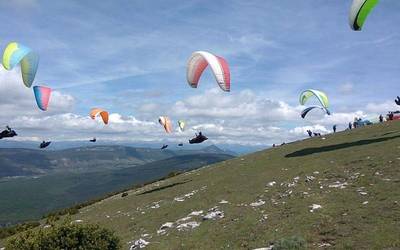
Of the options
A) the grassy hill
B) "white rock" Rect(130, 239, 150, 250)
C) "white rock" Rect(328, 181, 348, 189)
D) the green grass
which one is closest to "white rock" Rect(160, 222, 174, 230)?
the grassy hill

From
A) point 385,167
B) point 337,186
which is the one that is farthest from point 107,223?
point 385,167

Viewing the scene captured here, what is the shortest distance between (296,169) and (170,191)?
39.9 ft

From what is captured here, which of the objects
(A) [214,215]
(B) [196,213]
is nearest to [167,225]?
(B) [196,213]

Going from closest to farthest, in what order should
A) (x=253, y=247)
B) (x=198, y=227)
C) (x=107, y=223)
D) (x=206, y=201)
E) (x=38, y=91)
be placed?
(x=253, y=247), (x=198, y=227), (x=206, y=201), (x=107, y=223), (x=38, y=91)

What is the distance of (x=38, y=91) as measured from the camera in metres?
42.3

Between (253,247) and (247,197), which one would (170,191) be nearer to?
(247,197)

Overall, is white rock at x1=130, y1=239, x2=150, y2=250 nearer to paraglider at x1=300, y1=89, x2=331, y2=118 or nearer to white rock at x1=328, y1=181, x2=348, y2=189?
white rock at x1=328, y1=181, x2=348, y2=189

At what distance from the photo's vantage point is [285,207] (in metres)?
25.1

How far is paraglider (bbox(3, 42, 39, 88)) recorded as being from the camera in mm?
34547

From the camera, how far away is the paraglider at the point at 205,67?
111 feet

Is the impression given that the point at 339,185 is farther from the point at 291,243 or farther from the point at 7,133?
the point at 7,133

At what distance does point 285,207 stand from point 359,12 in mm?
15602

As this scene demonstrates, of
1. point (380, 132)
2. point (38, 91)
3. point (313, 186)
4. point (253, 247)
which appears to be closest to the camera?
point (253, 247)

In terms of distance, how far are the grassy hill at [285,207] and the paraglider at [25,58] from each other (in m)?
13.1
